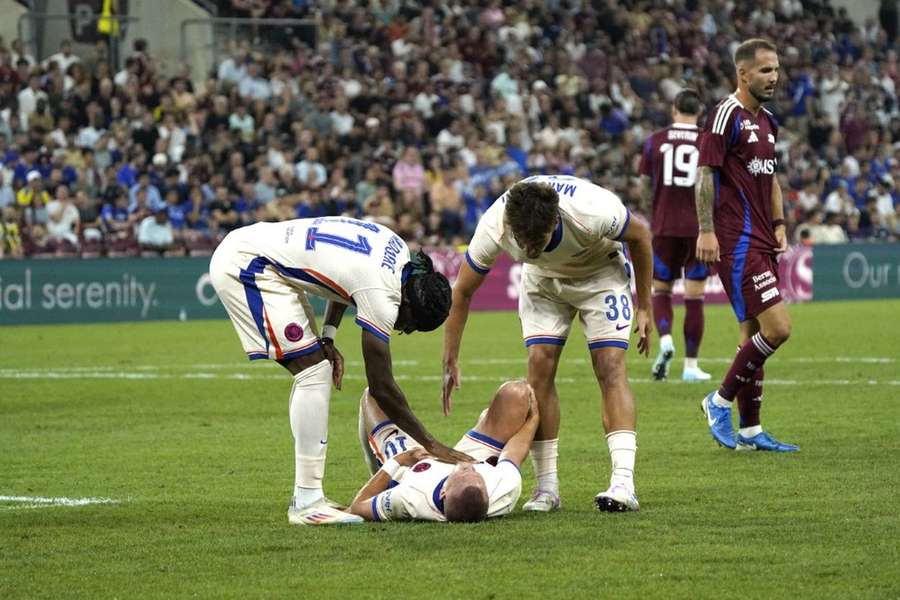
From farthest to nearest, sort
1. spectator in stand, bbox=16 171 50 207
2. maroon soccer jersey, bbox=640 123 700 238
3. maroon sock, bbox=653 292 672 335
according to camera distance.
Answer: spectator in stand, bbox=16 171 50 207 → maroon soccer jersey, bbox=640 123 700 238 → maroon sock, bbox=653 292 672 335

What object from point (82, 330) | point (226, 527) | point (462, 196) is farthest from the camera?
point (462, 196)

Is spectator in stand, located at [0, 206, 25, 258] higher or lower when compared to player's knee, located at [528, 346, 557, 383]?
lower

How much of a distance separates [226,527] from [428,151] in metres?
21.8

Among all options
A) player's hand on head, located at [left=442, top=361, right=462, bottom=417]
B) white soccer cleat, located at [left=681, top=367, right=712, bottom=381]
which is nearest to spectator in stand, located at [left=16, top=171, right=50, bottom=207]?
white soccer cleat, located at [left=681, top=367, right=712, bottom=381]

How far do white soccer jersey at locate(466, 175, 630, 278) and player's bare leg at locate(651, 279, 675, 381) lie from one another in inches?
289

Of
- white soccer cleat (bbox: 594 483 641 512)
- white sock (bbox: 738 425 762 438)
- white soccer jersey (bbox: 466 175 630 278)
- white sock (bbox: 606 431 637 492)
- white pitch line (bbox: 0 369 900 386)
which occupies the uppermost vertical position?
white soccer jersey (bbox: 466 175 630 278)

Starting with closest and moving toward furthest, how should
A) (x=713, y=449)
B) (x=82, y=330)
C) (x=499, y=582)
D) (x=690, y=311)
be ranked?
(x=499, y=582) → (x=713, y=449) → (x=690, y=311) → (x=82, y=330)

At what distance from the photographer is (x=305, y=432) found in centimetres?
777

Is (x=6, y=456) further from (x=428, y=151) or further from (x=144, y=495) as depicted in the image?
(x=428, y=151)

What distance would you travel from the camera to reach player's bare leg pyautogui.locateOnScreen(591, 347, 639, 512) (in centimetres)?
791

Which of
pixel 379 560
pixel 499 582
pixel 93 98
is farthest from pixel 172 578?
pixel 93 98

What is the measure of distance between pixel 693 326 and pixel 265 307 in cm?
827

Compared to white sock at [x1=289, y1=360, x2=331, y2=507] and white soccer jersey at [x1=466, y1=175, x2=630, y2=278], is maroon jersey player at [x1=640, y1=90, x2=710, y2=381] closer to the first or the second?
white soccer jersey at [x1=466, y1=175, x2=630, y2=278]

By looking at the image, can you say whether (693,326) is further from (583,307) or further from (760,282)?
(583,307)
